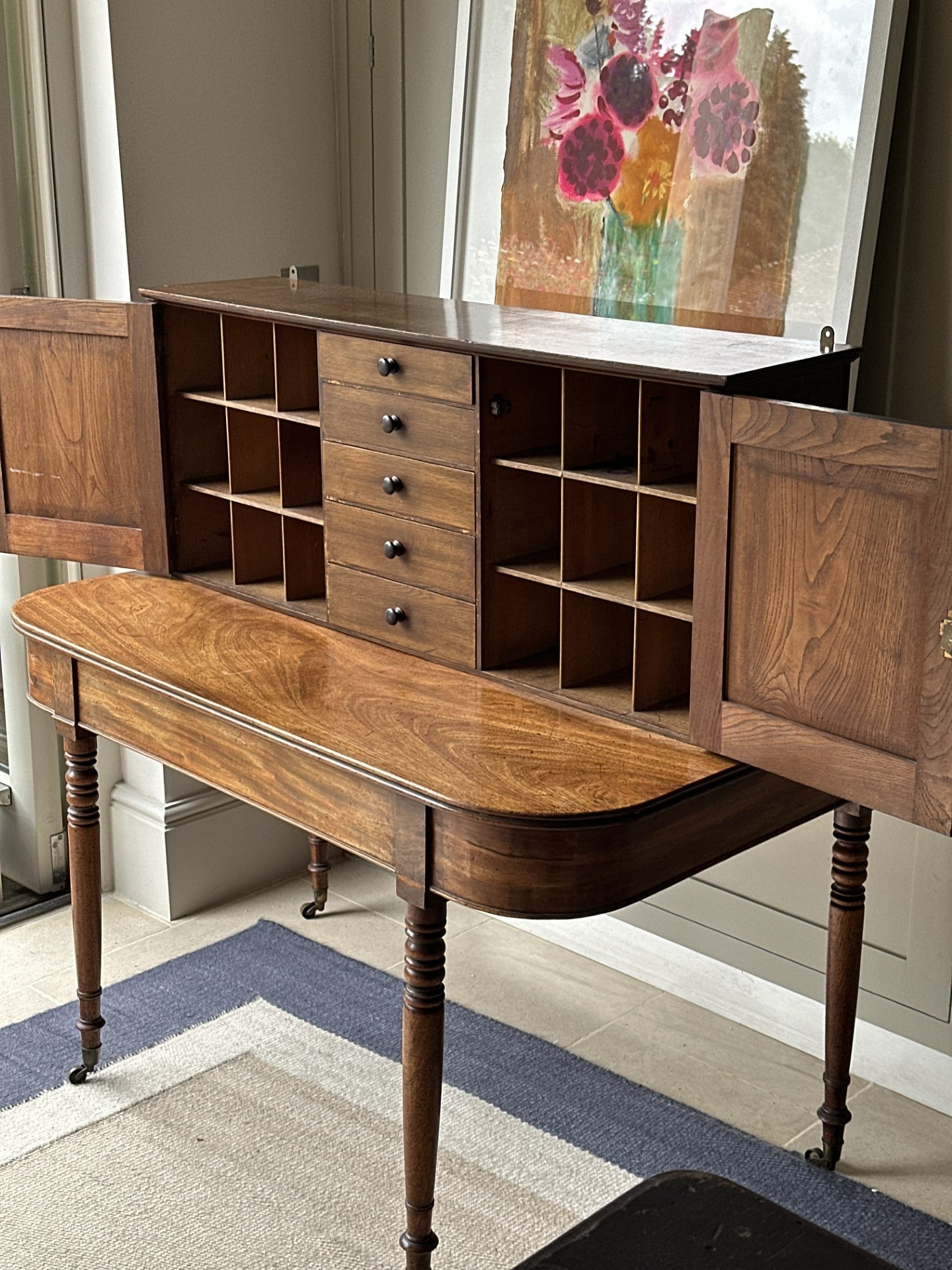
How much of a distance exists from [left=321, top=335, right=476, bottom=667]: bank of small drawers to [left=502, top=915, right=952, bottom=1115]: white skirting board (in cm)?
104

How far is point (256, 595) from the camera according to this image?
258 centimetres

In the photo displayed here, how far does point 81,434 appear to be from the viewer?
265cm

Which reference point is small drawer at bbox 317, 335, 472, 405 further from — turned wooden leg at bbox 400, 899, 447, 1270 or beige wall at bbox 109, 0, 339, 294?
beige wall at bbox 109, 0, 339, 294

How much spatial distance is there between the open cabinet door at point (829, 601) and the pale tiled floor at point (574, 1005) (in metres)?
0.99

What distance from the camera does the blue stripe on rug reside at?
7.89 ft

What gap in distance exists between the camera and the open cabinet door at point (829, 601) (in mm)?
1651

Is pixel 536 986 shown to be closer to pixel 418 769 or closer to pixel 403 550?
pixel 403 550

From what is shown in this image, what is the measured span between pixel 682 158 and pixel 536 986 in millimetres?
1584

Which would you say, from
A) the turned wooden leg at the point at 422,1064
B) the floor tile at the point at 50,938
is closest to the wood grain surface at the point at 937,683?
the turned wooden leg at the point at 422,1064

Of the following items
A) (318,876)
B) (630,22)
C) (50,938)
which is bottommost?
(50,938)

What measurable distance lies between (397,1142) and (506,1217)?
26 centimetres

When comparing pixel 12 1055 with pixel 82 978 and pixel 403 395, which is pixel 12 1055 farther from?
pixel 403 395

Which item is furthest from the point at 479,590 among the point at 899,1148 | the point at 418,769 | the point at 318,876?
the point at 318,876

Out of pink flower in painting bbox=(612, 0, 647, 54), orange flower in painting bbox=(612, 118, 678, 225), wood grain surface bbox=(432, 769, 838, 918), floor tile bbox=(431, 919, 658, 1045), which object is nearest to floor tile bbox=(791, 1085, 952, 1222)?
floor tile bbox=(431, 919, 658, 1045)
